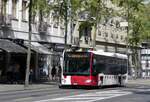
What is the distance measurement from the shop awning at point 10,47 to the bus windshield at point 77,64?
20.5 ft

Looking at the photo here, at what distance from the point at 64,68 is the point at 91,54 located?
7.30ft

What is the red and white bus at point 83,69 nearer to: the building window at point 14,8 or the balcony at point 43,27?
the building window at point 14,8

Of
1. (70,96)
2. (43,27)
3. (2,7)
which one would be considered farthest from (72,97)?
(43,27)

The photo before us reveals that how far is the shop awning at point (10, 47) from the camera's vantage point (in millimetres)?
44878

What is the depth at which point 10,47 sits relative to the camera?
45969 millimetres

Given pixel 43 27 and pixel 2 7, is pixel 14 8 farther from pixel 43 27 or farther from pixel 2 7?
pixel 43 27

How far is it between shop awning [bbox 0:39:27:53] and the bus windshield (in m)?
6.25

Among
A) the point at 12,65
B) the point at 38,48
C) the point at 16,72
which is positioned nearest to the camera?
the point at 16,72

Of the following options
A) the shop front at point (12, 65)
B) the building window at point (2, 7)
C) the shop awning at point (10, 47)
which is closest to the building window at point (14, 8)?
the building window at point (2, 7)

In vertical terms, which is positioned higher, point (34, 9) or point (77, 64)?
point (34, 9)

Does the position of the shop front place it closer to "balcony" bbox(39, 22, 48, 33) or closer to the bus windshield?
"balcony" bbox(39, 22, 48, 33)

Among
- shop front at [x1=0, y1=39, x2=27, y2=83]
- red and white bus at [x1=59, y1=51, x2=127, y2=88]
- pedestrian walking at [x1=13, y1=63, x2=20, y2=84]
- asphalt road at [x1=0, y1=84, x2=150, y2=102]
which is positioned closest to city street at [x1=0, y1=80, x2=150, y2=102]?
asphalt road at [x1=0, y1=84, x2=150, y2=102]

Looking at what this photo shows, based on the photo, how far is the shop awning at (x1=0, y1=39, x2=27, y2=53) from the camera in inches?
1767

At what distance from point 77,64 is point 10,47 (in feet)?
27.0
